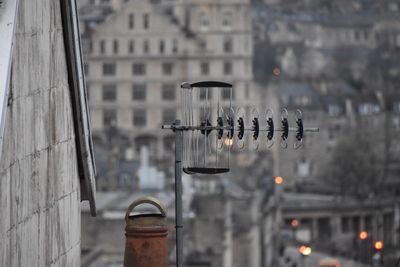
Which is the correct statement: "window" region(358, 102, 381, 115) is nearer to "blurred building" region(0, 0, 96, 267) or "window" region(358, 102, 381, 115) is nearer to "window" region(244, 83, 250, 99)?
"window" region(244, 83, 250, 99)

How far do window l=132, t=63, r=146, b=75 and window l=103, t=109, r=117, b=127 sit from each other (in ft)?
12.4

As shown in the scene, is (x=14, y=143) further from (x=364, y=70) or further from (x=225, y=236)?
(x=364, y=70)

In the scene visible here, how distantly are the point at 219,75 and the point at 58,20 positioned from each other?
144m

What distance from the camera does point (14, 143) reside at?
1169cm

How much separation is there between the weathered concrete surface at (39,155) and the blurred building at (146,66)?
142119 millimetres

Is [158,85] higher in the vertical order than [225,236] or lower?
higher

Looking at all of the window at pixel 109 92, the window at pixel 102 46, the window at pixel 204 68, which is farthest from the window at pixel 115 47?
the window at pixel 204 68

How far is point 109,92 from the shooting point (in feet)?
531

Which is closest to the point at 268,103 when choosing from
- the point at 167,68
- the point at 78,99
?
the point at 167,68

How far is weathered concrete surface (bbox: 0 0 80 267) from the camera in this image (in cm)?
1160

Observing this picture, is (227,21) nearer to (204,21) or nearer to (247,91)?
(204,21)

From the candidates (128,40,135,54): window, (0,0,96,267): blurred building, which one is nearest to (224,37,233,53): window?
(128,40,135,54): window

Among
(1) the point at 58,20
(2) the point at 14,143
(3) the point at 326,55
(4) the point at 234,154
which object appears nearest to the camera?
(2) the point at 14,143

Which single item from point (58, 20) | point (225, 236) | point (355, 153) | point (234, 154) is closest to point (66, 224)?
point (58, 20)
